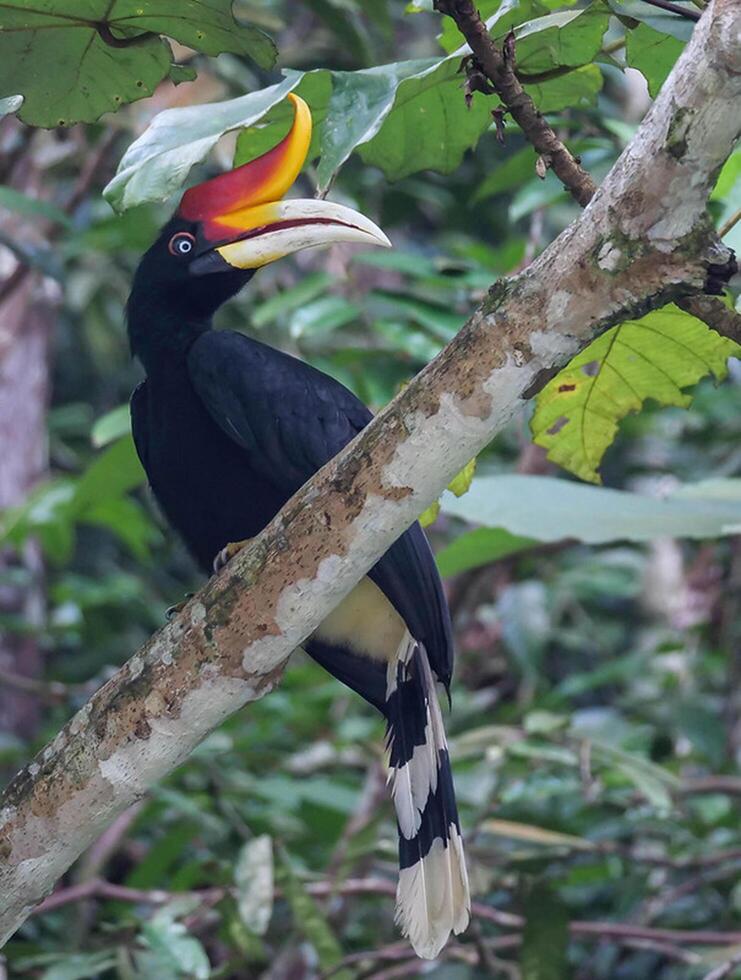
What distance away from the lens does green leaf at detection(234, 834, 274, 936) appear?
2.15 meters

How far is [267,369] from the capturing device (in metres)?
1.96

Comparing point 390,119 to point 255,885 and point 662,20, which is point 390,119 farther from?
point 255,885

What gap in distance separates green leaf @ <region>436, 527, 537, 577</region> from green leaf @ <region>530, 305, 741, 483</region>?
32cm

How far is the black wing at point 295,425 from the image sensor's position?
1767 millimetres

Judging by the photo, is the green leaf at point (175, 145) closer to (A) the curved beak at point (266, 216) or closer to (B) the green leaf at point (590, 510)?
(A) the curved beak at point (266, 216)

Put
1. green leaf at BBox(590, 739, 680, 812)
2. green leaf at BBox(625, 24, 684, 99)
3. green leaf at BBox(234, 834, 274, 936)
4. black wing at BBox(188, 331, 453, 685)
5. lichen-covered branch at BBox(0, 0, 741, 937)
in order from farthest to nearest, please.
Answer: green leaf at BBox(590, 739, 680, 812), green leaf at BBox(234, 834, 274, 936), black wing at BBox(188, 331, 453, 685), green leaf at BBox(625, 24, 684, 99), lichen-covered branch at BBox(0, 0, 741, 937)

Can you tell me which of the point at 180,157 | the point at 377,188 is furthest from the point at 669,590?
the point at 180,157

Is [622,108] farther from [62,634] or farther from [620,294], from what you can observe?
[620,294]

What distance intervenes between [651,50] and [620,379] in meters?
0.39

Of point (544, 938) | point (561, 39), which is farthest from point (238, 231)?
point (544, 938)

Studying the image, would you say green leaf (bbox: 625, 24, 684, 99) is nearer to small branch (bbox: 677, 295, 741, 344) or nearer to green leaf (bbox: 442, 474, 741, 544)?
small branch (bbox: 677, 295, 741, 344)

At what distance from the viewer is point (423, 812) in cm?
188

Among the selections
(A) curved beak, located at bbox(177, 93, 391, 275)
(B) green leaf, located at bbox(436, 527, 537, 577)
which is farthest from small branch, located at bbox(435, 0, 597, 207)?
(B) green leaf, located at bbox(436, 527, 537, 577)

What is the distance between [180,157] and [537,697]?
2.57 meters
